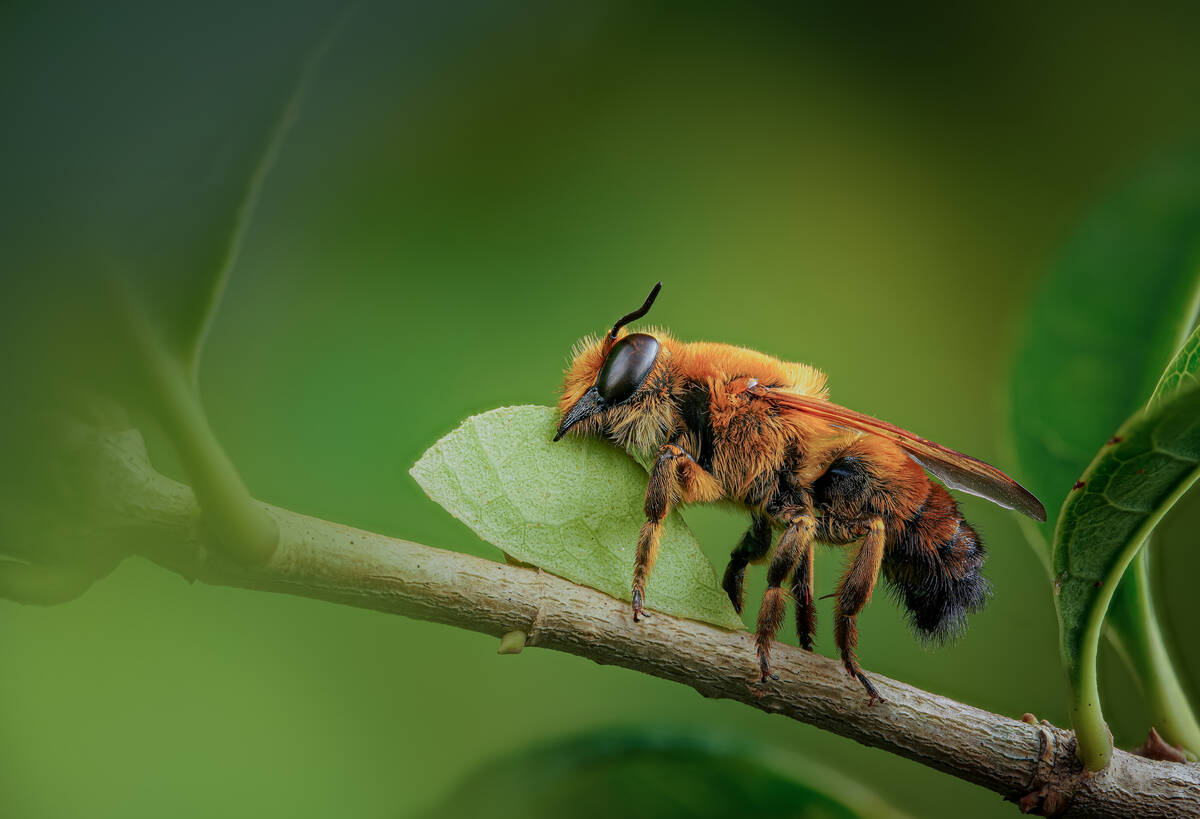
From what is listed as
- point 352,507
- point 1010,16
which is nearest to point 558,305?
point 352,507

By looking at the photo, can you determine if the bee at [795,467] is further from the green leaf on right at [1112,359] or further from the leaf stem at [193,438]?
the leaf stem at [193,438]

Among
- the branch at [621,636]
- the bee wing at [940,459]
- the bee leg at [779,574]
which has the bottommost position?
the branch at [621,636]

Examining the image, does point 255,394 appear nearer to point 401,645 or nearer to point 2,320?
point 401,645

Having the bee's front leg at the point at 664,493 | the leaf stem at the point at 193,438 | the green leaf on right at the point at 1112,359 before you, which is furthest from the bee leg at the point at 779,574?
the leaf stem at the point at 193,438

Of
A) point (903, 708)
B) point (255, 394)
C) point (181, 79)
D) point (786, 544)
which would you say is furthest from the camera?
point (255, 394)

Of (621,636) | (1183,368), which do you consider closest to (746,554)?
(621,636)

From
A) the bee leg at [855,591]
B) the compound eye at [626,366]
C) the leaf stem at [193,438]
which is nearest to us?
the leaf stem at [193,438]

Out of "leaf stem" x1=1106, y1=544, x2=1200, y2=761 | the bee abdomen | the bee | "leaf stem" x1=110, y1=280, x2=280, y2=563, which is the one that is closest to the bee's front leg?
the bee
